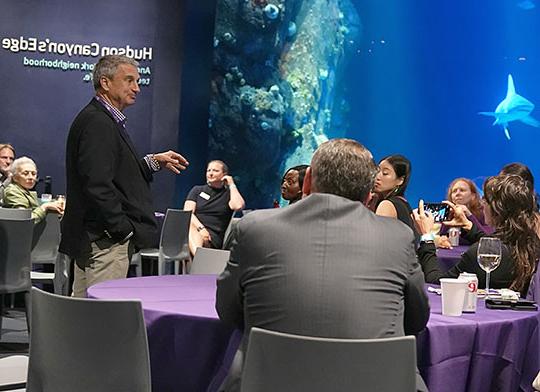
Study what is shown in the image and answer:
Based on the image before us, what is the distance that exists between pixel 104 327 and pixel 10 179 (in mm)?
4803

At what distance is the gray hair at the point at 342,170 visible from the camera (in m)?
2.34

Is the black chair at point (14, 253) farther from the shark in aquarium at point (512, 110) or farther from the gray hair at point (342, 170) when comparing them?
the shark in aquarium at point (512, 110)

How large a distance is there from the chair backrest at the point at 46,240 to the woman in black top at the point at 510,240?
3.65 meters

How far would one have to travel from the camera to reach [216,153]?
36.8 ft

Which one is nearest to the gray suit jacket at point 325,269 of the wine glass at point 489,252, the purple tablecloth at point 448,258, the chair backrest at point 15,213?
the wine glass at point 489,252

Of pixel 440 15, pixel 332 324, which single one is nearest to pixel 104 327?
pixel 332 324

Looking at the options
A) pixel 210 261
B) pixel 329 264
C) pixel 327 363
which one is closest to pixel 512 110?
pixel 210 261

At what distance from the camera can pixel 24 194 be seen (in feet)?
22.0

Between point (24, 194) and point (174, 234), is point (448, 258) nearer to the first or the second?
point (174, 234)

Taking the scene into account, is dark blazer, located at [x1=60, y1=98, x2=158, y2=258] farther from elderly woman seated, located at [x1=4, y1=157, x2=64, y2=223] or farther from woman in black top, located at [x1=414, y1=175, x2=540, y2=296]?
elderly woman seated, located at [x1=4, y1=157, x2=64, y2=223]

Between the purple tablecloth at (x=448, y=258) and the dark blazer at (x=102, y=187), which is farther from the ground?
the dark blazer at (x=102, y=187)

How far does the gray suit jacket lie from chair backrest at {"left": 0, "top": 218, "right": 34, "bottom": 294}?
9.26 ft

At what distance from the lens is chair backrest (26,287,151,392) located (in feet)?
8.02

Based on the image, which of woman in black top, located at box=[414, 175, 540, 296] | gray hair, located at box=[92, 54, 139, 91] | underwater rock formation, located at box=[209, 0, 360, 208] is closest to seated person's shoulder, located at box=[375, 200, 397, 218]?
woman in black top, located at box=[414, 175, 540, 296]
